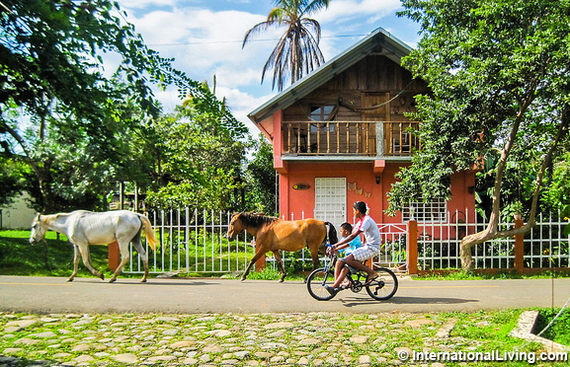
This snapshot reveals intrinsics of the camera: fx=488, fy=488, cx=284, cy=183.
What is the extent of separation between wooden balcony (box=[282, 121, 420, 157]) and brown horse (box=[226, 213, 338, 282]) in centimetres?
468

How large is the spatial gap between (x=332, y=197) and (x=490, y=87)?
7723 mm

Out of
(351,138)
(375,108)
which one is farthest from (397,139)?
(351,138)

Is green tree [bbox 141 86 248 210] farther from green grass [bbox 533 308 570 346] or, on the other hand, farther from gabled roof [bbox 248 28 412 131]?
green grass [bbox 533 308 570 346]

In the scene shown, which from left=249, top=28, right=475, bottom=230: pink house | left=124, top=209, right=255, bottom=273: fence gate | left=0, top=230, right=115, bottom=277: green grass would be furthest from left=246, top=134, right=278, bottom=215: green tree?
left=0, top=230, right=115, bottom=277: green grass

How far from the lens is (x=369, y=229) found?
26.3 ft

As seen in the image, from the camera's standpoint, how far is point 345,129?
683 inches

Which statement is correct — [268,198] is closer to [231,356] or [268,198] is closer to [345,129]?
[345,129]

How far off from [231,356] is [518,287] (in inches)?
275

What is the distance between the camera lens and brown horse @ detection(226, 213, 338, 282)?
11000mm

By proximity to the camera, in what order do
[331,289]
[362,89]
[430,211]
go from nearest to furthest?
[331,289] < [430,211] < [362,89]

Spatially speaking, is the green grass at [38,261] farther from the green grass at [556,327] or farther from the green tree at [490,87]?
the green grass at [556,327]

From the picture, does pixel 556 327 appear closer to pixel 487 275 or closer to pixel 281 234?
pixel 487 275

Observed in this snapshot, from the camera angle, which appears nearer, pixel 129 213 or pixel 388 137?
pixel 129 213

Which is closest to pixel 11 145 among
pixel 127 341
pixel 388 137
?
pixel 127 341
